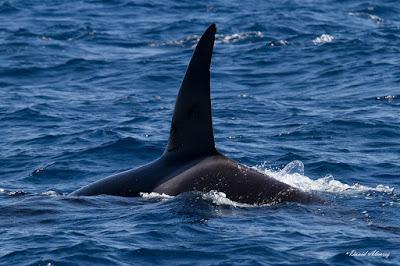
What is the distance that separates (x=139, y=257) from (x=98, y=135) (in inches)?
414

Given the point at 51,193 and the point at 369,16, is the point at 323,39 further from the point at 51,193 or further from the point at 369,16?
the point at 51,193

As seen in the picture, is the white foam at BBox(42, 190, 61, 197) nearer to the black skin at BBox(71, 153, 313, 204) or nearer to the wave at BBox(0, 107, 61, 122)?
the black skin at BBox(71, 153, 313, 204)

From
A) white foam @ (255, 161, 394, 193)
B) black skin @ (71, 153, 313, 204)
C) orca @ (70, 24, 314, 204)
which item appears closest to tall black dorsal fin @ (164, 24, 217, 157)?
orca @ (70, 24, 314, 204)

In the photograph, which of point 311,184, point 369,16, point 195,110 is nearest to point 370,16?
point 369,16

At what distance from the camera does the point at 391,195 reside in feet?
58.6

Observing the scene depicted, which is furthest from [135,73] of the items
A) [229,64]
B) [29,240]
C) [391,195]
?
[29,240]

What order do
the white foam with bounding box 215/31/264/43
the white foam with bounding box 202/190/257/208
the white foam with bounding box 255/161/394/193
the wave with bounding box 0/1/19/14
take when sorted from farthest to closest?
1. the wave with bounding box 0/1/19/14
2. the white foam with bounding box 215/31/264/43
3. the white foam with bounding box 255/161/394/193
4. the white foam with bounding box 202/190/257/208

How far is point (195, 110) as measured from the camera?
16.3 metres

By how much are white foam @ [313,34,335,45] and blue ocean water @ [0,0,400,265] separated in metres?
0.14

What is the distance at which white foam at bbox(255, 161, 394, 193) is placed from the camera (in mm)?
18344

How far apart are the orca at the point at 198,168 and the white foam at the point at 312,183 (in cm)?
206

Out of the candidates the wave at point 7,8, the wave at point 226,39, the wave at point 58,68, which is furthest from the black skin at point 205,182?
the wave at point 7,8

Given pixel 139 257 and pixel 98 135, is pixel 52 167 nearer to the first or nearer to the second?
pixel 98 135

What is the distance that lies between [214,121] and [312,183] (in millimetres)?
7031
